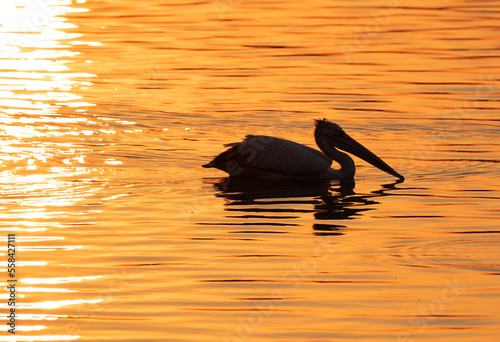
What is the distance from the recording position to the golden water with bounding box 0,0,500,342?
8078 millimetres

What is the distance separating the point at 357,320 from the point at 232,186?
564cm

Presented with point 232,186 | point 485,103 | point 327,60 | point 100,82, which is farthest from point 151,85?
point 232,186

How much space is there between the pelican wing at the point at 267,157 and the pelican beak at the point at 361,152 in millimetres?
771

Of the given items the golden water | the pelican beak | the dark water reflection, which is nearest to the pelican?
the pelican beak

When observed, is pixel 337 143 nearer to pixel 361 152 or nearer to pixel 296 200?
pixel 361 152

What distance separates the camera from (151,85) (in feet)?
64.3

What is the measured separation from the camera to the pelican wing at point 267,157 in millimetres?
13500

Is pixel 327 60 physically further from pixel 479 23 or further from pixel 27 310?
pixel 27 310

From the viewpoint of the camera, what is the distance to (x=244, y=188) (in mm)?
13250

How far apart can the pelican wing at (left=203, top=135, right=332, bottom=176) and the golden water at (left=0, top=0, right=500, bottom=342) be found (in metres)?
0.22

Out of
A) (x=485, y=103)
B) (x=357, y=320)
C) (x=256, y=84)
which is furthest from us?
(x=256, y=84)

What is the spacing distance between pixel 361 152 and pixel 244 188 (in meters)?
1.69

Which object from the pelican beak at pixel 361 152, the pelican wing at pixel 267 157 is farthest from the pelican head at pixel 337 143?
the pelican wing at pixel 267 157

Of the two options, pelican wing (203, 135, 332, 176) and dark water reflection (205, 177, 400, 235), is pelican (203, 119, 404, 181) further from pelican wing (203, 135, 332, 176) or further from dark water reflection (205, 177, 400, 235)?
dark water reflection (205, 177, 400, 235)
